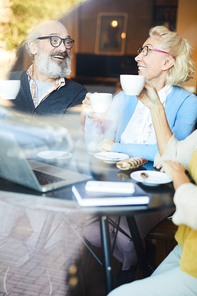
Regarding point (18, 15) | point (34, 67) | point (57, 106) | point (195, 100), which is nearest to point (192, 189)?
point (195, 100)

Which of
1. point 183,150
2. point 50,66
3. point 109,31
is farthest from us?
point 109,31

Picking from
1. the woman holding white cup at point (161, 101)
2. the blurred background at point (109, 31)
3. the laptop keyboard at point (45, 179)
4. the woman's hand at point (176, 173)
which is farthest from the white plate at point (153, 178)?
the blurred background at point (109, 31)

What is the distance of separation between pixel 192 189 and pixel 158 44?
967mm

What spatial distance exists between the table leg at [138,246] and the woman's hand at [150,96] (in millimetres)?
486

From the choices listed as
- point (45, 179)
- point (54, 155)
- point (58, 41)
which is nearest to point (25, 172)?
point (45, 179)

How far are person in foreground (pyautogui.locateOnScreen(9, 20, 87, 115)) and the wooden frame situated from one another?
3619 millimetres

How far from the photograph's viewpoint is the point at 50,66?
1.78 m

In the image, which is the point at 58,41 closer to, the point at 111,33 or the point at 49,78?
the point at 49,78

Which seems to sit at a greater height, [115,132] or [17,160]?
[17,160]

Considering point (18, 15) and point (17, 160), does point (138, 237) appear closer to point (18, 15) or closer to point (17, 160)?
point (17, 160)

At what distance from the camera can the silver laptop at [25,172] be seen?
2.14ft

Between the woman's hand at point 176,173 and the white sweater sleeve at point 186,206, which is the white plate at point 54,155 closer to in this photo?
the woman's hand at point 176,173

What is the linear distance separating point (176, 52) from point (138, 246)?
3.25 feet

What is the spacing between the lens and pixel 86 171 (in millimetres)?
917
